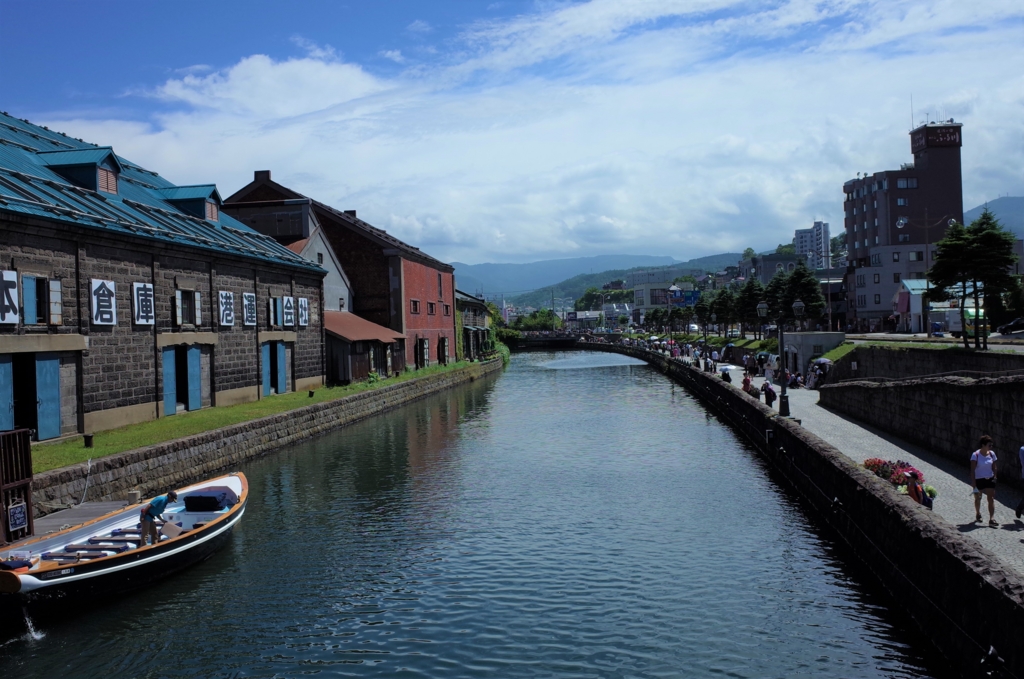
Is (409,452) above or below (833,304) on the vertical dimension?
below

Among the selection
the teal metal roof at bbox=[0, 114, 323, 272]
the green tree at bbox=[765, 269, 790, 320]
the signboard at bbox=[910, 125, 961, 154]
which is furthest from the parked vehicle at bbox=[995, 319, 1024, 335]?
the signboard at bbox=[910, 125, 961, 154]

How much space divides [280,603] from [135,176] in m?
32.7

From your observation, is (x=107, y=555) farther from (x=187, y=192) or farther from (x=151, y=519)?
(x=187, y=192)

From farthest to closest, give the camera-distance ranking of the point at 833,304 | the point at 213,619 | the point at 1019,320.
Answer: the point at 833,304 < the point at 1019,320 < the point at 213,619

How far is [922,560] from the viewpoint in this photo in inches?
536

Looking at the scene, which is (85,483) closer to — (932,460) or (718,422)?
(932,460)

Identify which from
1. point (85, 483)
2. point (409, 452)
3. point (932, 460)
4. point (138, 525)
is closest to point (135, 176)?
point (409, 452)

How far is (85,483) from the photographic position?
2109cm

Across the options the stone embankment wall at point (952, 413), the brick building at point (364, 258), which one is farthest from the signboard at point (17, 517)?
the brick building at point (364, 258)

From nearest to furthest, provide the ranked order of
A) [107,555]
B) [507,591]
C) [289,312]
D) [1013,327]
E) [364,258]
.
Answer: [107,555] < [507,591] < [289,312] < [1013,327] < [364,258]

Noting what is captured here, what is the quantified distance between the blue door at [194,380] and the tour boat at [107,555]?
15.2 meters

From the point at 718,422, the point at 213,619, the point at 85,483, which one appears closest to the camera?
the point at 213,619

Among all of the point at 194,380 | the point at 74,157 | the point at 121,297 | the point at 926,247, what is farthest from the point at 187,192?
the point at 926,247

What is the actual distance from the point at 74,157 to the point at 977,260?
3787cm
